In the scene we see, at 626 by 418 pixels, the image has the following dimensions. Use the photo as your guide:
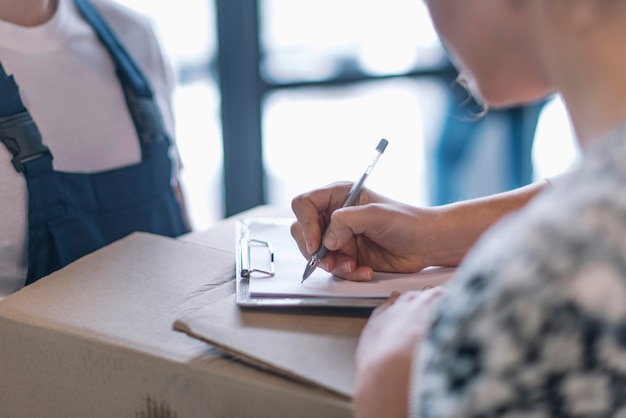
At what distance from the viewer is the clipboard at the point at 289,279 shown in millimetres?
680

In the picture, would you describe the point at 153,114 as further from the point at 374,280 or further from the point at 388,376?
the point at 388,376

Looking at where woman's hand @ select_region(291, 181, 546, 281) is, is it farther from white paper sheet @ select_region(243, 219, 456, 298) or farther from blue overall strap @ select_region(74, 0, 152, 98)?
blue overall strap @ select_region(74, 0, 152, 98)

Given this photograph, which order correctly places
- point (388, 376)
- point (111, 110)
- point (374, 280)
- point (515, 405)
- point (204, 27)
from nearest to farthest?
point (515, 405) → point (388, 376) → point (374, 280) → point (111, 110) → point (204, 27)

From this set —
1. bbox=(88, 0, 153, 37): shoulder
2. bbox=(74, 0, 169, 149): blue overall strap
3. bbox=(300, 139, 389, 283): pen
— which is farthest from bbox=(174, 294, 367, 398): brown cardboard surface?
bbox=(88, 0, 153, 37): shoulder

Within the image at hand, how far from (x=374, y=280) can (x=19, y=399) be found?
380 mm

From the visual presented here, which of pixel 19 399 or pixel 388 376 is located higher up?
pixel 388 376

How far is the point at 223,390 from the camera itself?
1.89ft

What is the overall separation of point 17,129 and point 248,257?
1.15 feet

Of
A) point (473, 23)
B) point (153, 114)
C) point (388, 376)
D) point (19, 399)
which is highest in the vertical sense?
point (473, 23)

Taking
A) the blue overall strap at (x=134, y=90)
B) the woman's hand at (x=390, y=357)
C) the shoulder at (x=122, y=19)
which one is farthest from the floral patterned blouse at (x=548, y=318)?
the shoulder at (x=122, y=19)

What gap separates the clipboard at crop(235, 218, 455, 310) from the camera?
680 mm

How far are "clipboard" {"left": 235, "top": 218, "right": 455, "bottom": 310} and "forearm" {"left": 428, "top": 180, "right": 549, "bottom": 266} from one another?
28mm

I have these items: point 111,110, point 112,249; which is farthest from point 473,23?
point 111,110

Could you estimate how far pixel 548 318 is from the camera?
0.40 m
